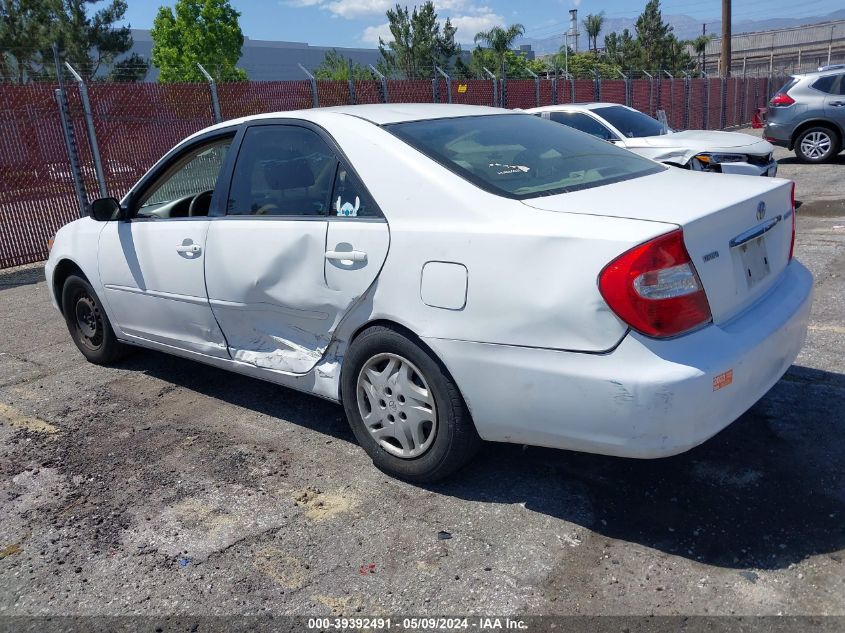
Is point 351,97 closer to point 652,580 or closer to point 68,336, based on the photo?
point 68,336

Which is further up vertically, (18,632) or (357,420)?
(357,420)

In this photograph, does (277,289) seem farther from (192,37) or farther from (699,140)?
(192,37)

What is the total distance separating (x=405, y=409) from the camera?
3.25 metres

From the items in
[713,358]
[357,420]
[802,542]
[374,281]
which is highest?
[374,281]

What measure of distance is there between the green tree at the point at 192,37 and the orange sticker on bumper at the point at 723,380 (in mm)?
38072

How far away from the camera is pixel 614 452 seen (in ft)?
8.96

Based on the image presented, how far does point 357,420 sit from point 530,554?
1043mm

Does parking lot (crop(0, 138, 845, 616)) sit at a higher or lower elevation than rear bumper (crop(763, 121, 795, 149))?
lower

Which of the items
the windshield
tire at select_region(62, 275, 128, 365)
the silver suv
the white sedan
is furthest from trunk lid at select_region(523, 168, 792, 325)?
the silver suv

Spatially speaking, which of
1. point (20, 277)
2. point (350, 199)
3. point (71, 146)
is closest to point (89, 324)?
point (350, 199)

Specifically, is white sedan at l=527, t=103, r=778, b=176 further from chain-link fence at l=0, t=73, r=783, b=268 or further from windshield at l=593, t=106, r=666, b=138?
chain-link fence at l=0, t=73, r=783, b=268

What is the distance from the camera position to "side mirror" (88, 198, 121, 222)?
15.2ft

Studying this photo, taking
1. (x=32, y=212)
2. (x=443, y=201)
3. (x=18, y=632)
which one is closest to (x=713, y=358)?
(x=443, y=201)

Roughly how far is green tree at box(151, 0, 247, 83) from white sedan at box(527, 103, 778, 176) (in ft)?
100
